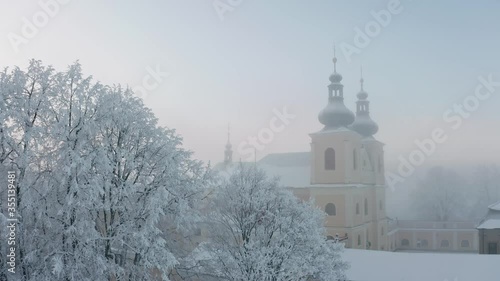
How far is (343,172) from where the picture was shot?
37.6 m

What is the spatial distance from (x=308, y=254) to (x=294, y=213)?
1747 mm

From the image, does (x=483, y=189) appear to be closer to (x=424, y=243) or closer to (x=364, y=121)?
(x=424, y=243)

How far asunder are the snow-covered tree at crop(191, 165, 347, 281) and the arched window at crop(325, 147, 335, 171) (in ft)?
61.6

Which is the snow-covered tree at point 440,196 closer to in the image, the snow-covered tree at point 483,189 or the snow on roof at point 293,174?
the snow-covered tree at point 483,189

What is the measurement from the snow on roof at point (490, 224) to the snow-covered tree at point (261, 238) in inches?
795

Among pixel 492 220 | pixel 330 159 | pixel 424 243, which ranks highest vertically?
pixel 330 159

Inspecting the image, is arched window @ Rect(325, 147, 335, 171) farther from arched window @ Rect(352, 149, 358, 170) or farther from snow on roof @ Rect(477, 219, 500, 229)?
snow on roof @ Rect(477, 219, 500, 229)

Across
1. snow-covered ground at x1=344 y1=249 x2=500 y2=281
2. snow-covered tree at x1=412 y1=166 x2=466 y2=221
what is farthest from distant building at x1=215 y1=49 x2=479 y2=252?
snow-covered tree at x1=412 y1=166 x2=466 y2=221

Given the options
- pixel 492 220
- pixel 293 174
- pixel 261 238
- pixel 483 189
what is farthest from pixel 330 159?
Answer: pixel 483 189

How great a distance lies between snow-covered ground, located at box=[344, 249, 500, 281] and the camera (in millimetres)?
21859

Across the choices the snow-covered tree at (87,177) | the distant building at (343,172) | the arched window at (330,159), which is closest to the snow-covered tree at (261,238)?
the snow-covered tree at (87,177)

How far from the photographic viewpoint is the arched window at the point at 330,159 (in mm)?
38062

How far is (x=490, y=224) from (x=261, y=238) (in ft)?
80.5

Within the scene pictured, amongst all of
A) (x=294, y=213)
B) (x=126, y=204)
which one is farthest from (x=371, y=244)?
(x=126, y=204)
